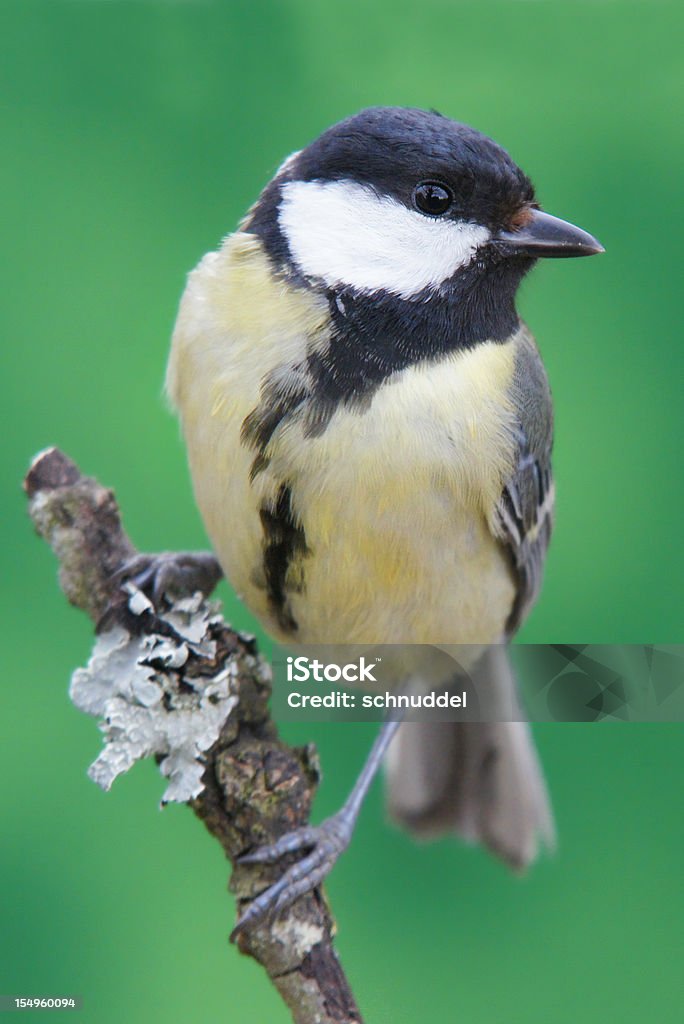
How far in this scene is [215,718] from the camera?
108cm

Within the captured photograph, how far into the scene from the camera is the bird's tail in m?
1.52

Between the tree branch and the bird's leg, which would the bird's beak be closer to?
the tree branch

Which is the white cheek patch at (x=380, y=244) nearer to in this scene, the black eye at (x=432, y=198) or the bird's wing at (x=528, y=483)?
the black eye at (x=432, y=198)

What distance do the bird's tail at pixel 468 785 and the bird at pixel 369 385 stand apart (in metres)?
0.36

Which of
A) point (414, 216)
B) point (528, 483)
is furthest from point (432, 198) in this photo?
point (528, 483)

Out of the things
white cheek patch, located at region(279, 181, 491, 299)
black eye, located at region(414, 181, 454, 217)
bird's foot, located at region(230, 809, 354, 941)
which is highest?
black eye, located at region(414, 181, 454, 217)

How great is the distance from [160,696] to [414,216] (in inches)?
19.3

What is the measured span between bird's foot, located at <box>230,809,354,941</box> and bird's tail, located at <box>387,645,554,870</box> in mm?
383

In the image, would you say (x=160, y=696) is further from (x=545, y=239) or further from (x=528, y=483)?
(x=545, y=239)

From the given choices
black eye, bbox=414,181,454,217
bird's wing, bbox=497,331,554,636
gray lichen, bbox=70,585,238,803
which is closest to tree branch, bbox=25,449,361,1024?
gray lichen, bbox=70,585,238,803

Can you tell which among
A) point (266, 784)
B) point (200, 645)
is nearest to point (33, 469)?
point (200, 645)

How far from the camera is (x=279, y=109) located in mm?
1448

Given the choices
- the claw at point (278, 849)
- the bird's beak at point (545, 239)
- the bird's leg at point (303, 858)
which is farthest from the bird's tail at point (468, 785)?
the bird's beak at point (545, 239)

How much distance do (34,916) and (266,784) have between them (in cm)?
40
